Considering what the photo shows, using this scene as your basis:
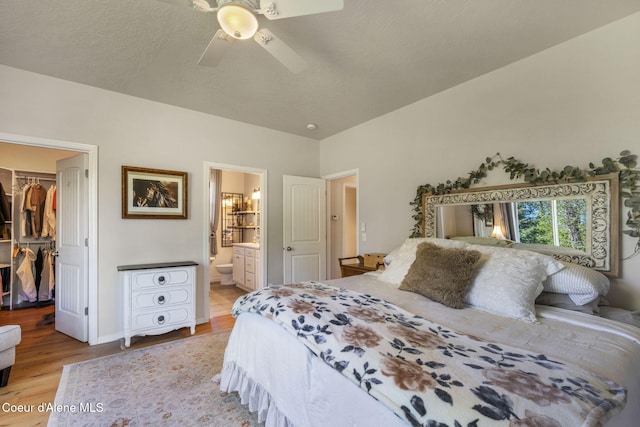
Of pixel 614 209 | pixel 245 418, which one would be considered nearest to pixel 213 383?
pixel 245 418

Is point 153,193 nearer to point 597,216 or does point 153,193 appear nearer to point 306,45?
point 306,45

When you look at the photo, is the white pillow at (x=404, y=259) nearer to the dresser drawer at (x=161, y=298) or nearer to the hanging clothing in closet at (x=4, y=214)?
the dresser drawer at (x=161, y=298)

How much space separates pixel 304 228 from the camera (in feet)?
14.1

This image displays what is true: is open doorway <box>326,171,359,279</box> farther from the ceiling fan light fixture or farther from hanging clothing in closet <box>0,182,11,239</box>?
hanging clothing in closet <box>0,182,11,239</box>

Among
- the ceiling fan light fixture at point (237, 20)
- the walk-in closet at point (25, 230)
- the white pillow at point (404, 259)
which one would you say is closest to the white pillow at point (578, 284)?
the white pillow at point (404, 259)

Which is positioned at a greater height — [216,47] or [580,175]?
[216,47]

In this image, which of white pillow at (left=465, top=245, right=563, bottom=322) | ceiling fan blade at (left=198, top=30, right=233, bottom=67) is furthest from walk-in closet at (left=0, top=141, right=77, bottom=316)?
white pillow at (left=465, top=245, right=563, bottom=322)

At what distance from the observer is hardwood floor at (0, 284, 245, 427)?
190cm

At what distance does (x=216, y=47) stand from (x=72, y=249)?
8.98ft

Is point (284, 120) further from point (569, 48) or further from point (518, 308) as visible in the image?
point (518, 308)

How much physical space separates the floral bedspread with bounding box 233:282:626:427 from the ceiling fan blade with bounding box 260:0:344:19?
1.56 metres

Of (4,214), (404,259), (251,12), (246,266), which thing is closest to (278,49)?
(251,12)

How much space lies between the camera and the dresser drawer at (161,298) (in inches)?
112

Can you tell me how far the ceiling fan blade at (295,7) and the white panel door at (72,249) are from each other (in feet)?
8.51
